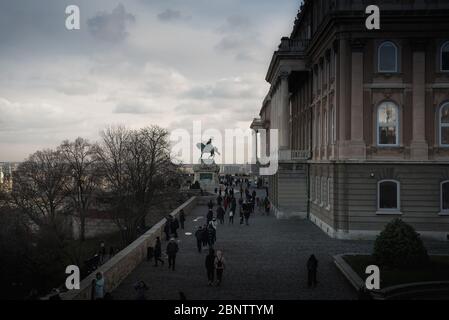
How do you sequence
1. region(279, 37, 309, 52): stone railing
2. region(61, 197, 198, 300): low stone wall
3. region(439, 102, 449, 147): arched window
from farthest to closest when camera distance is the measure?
region(279, 37, 309, 52): stone railing
region(439, 102, 449, 147): arched window
region(61, 197, 198, 300): low stone wall

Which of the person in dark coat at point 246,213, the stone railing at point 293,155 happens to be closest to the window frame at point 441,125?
the person in dark coat at point 246,213

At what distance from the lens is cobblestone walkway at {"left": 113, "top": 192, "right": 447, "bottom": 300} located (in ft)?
61.7

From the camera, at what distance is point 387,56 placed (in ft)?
105

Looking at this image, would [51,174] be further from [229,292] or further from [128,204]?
[229,292]

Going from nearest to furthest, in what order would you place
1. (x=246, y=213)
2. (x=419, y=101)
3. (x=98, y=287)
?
(x=98, y=287) < (x=419, y=101) < (x=246, y=213)

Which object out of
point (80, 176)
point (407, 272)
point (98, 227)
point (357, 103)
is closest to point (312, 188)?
point (357, 103)

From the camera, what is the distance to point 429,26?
1234 inches

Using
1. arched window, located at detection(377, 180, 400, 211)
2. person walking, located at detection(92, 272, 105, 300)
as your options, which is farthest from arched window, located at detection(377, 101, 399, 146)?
person walking, located at detection(92, 272, 105, 300)

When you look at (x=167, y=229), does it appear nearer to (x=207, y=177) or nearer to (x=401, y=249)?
(x=401, y=249)

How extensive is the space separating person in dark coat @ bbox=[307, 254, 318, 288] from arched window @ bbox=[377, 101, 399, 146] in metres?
14.2

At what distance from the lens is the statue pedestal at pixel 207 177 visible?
3044 inches

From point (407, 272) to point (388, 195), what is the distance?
11906 mm

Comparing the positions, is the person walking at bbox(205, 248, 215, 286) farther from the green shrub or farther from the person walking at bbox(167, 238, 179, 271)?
the green shrub

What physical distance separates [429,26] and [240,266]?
692 inches
